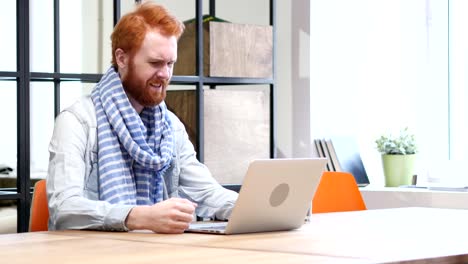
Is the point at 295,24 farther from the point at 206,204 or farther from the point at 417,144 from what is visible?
the point at 206,204

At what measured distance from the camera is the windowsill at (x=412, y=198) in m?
4.24

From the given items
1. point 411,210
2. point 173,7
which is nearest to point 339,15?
point 173,7

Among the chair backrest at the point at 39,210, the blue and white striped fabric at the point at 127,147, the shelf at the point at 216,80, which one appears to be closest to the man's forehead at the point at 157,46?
the blue and white striped fabric at the point at 127,147

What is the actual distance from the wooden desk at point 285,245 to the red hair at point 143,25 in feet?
2.43

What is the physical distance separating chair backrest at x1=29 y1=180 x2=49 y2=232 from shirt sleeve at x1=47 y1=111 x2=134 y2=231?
85 mm

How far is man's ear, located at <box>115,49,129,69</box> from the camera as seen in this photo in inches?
112

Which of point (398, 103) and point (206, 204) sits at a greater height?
point (398, 103)

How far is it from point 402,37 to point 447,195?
1.28m

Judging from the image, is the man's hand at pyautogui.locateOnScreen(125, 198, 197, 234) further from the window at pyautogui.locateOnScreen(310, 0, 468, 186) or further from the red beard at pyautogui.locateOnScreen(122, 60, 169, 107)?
the window at pyautogui.locateOnScreen(310, 0, 468, 186)

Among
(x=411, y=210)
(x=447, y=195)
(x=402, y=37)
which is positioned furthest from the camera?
(x=402, y=37)

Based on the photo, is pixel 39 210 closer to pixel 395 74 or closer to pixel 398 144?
pixel 398 144

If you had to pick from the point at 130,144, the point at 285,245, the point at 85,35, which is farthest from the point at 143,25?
the point at 85,35

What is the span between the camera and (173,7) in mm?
4953

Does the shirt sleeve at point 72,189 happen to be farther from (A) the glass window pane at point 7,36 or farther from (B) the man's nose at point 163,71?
(A) the glass window pane at point 7,36
